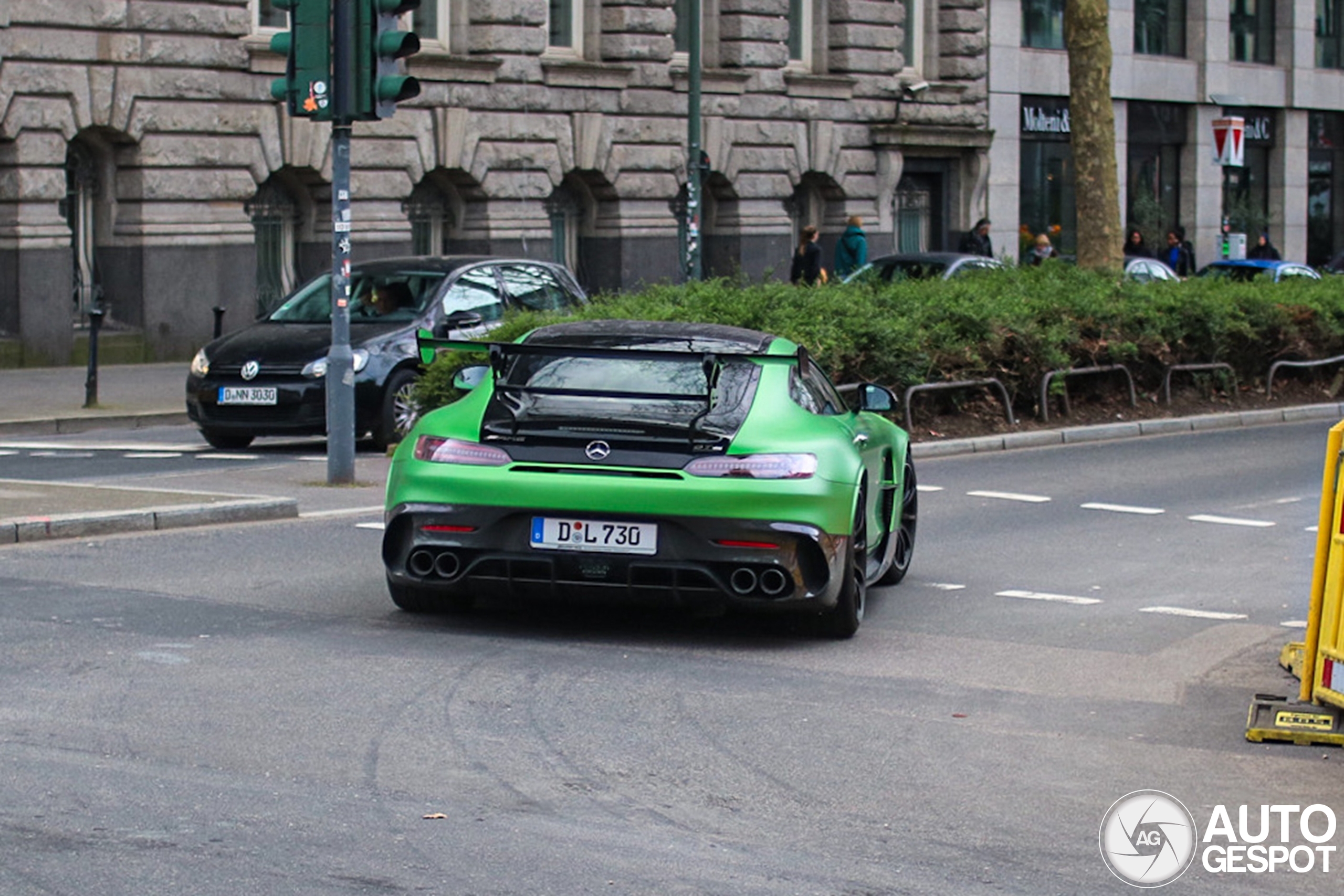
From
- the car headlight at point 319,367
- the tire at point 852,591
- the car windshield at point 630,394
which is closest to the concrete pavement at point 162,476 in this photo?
the car headlight at point 319,367

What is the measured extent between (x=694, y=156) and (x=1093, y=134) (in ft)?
22.6

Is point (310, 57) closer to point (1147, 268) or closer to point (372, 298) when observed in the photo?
point (372, 298)

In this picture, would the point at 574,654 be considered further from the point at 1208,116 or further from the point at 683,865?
the point at 1208,116

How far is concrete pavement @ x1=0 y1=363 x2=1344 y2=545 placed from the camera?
12.6 m

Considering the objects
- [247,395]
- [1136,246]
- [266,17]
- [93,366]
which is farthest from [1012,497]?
[1136,246]

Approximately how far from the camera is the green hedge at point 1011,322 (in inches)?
734

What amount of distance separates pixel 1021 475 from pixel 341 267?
5.47m

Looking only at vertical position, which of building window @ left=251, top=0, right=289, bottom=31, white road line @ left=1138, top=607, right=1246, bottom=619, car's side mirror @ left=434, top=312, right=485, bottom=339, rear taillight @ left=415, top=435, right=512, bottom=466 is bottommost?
white road line @ left=1138, top=607, right=1246, bottom=619

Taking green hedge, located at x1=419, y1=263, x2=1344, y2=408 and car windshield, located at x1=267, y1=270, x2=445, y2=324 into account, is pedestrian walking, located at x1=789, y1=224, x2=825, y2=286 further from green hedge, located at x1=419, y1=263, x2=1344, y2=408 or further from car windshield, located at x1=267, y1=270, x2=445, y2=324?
car windshield, located at x1=267, y1=270, x2=445, y2=324

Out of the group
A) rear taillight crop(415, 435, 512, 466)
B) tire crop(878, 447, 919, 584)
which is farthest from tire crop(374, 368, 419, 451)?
rear taillight crop(415, 435, 512, 466)

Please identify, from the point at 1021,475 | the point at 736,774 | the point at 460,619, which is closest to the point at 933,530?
the point at 1021,475

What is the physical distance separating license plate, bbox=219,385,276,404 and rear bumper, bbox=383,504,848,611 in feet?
27.8

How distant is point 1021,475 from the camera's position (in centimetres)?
1728

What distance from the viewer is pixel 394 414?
59.3 ft
